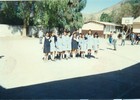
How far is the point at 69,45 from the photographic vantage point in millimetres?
6305

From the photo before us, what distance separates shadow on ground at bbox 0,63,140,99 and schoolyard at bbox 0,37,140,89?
16 centimetres

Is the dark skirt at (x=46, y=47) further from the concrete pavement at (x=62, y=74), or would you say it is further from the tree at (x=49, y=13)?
the tree at (x=49, y=13)

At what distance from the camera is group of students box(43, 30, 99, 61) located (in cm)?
593

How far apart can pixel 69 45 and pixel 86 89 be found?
1285 millimetres

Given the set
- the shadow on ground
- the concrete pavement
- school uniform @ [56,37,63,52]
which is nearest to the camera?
the shadow on ground

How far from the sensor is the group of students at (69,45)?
5.93 m

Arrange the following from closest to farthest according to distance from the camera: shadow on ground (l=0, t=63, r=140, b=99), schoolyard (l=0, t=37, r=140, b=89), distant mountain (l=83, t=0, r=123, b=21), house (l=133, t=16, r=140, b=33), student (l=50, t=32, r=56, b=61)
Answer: shadow on ground (l=0, t=63, r=140, b=99) < schoolyard (l=0, t=37, r=140, b=89) < distant mountain (l=83, t=0, r=123, b=21) < student (l=50, t=32, r=56, b=61) < house (l=133, t=16, r=140, b=33)

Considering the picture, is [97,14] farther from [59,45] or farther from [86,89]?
[86,89]

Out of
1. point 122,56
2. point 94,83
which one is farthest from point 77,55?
point 122,56

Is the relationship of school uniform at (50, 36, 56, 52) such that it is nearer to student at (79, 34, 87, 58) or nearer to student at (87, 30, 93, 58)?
student at (79, 34, 87, 58)

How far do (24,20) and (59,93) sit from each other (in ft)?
6.79

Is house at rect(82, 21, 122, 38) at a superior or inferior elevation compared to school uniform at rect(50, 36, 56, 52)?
superior

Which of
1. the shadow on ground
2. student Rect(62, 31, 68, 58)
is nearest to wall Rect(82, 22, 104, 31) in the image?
student Rect(62, 31, 68, 58)

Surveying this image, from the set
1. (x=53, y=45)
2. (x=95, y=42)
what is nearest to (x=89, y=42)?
(x=95, y=42)
